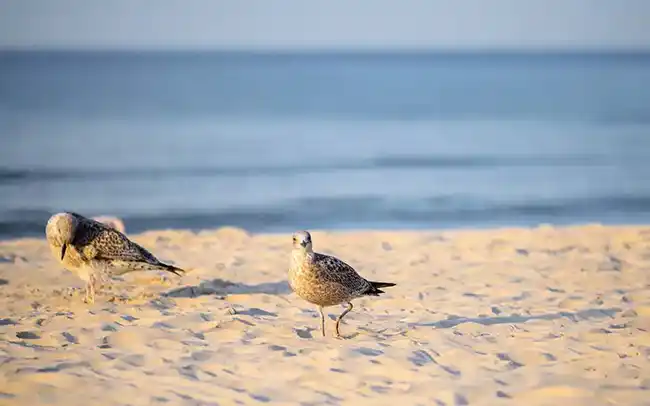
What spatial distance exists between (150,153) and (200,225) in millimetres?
11630

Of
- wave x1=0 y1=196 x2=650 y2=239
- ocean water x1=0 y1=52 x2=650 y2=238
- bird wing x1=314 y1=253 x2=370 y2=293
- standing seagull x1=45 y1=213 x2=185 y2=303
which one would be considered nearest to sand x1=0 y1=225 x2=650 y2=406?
standing seagull x1=45 y1=213 x2=185 y2=303

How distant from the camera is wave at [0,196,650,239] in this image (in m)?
16.7

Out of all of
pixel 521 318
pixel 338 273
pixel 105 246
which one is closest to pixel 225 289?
pixel 105 246

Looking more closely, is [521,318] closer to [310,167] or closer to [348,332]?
[348,332]

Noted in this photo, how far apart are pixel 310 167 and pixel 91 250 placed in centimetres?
1589

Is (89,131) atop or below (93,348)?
atop

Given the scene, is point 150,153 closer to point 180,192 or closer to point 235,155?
point 235,155

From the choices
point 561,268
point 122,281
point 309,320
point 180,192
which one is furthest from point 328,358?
point 180,192

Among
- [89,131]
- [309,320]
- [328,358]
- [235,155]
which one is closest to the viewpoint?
[328,358]

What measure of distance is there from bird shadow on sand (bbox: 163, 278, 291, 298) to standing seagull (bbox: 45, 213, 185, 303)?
405 mm

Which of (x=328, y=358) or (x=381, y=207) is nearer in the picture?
(x=328, y=358)

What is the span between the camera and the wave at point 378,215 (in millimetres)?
16672

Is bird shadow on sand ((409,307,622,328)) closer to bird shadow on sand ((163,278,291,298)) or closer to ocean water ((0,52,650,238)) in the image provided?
bird shadow on sand ((163,278,291,298))

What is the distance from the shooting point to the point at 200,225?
1673 cm
